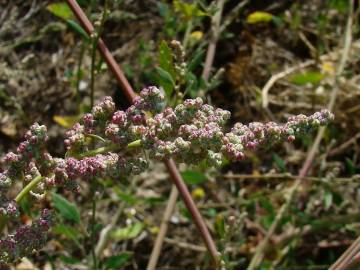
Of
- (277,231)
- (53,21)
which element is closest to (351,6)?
(277,231)

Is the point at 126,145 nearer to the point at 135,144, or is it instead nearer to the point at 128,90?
the point at 135,144

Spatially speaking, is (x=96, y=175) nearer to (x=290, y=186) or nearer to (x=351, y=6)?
(x=290, y=186)

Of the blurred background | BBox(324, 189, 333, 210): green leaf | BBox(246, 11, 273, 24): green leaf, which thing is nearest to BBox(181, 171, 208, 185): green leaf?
the blurred background

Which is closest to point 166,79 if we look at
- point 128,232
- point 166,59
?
point 166,59

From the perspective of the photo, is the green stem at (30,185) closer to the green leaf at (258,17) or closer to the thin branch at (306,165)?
the thin branch at (306,165)

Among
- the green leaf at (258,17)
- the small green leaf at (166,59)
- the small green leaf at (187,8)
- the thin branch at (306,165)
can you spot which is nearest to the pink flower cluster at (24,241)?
the small green leaf at (166,59)

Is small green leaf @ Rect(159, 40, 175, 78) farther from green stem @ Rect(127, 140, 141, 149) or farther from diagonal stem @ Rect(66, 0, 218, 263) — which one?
green stem @ Rect(127, 140, 141, 149)
